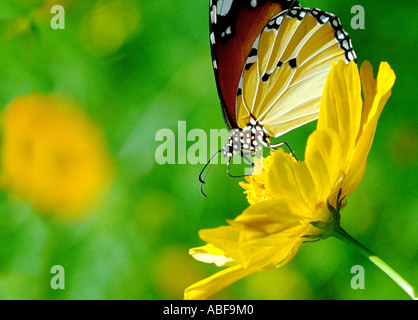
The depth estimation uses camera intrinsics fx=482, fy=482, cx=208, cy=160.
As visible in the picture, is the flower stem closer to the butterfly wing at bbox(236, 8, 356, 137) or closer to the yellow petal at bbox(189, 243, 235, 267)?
the yellow petal at bbox(189, 243, 235, 267)

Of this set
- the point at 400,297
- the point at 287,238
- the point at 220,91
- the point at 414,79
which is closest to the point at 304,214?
the point at 287,238

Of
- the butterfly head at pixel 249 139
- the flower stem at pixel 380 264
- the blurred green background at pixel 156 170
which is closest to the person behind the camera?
the flower stem at pixel 380 264

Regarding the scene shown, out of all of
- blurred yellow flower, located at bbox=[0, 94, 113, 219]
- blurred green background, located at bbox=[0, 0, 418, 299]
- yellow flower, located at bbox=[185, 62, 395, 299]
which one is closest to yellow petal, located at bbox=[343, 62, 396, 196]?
yellow flower, located at bbox=[185, 62, 395, 299]

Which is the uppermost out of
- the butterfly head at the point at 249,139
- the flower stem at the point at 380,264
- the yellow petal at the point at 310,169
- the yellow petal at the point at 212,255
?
the butterfly head at the point at 249,139

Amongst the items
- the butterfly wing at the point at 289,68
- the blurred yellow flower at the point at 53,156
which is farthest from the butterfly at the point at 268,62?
the blurred yellow flower at the point at 53,156

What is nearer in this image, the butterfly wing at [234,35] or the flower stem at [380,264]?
the flower stem at [380,264]

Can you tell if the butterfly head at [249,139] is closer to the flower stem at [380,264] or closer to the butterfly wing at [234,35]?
the butterfly wing at [234,35]
